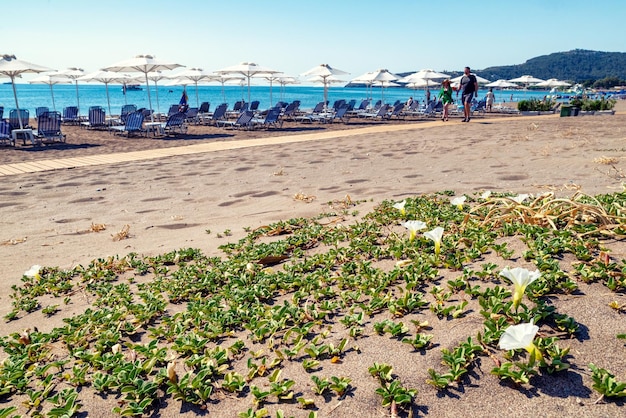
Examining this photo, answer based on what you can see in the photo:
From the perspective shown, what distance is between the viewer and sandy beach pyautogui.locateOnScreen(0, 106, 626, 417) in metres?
1.56

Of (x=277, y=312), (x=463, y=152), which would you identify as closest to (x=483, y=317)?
(x=277, y=312)

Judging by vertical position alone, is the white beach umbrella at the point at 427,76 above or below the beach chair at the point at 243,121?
above

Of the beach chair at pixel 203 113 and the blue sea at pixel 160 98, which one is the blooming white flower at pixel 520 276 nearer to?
the beach chair at pixel 203 113

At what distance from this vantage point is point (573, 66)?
153 meters

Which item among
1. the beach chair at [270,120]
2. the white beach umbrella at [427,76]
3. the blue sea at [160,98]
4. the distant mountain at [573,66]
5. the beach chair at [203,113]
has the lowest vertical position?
the beach chair at [270,120]

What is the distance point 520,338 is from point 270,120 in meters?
16.0

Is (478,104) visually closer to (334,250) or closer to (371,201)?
(371,201)

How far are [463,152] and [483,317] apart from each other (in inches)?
256

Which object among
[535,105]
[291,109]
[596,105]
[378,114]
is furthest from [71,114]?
[535,105]

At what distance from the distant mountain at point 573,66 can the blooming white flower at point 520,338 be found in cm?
15237

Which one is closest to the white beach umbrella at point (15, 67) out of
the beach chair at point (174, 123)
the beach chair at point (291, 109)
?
the beach chair at point (174, 123)

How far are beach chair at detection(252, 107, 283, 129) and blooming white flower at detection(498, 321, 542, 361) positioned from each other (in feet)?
52.2

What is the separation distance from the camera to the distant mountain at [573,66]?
142750 mm

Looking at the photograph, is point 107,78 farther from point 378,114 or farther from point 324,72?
point 378,114
